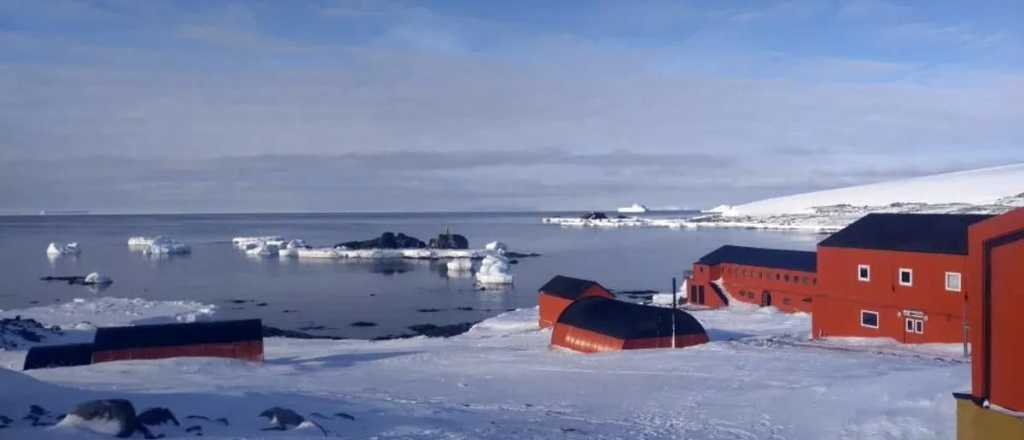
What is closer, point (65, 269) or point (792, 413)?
point (792, 413)

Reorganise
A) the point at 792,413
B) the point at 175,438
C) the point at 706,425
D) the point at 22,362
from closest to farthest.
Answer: the point at 175,438, the point at 706,425, the point at 792,413, the point at 22,362

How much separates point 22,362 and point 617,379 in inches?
681

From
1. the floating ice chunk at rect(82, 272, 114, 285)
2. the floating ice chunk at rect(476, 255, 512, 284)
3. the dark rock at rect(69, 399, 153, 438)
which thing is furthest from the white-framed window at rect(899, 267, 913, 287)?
the floating ice chunk at rect(82, 272, 114, 285)

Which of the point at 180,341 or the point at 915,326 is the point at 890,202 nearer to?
the point at 915,326

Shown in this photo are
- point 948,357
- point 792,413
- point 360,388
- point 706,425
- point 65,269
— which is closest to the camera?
point 706,425

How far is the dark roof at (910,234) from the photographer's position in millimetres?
22094

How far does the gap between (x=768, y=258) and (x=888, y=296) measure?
12899 mm

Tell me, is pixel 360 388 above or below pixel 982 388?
below

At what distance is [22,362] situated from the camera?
2334 centimetres

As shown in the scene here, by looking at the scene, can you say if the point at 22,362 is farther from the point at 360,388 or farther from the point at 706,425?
the point at 706,425

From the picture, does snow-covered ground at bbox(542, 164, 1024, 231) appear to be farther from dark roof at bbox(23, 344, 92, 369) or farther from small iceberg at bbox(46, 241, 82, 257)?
dark roof at bbox(23, 344, 92, 369)

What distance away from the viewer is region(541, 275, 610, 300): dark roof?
29.9m

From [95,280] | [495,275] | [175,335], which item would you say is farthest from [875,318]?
[95,280]

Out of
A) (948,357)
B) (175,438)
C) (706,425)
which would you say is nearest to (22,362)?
(175,438)
